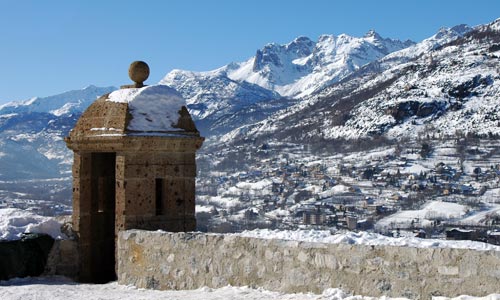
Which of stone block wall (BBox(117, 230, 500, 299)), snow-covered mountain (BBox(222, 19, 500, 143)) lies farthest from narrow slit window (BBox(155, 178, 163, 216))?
snow-covered mountain (BBox(222, 19, 500, 143))

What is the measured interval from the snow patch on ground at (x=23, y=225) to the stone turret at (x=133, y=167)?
13.6 inches

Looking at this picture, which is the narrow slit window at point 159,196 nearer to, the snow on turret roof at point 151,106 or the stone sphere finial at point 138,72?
the snow on turret roof at point 151,106

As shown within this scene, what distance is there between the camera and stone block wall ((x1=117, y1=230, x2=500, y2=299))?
207 inches

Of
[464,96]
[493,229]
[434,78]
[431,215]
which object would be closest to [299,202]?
[431,215]

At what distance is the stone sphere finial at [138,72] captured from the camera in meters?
9.39

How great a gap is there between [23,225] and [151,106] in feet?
7.79

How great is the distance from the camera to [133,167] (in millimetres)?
8602

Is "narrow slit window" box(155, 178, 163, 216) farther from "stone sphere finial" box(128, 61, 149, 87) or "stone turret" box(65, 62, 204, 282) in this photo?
"stone sphere finial" box(128, 61, 149, 87)

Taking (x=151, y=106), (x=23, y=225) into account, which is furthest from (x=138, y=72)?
(x=23, y=225)

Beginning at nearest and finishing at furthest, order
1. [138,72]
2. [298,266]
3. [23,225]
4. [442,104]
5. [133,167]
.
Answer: [298,266] → [133,167] → [23,225] → [138,72] → [442,104]

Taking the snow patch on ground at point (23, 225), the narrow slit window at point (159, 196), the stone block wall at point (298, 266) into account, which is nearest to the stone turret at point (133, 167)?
the narrow slit window at point (159, 196)

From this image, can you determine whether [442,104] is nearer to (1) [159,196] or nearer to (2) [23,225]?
(1) [159,196]

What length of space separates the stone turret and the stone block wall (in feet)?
3.32

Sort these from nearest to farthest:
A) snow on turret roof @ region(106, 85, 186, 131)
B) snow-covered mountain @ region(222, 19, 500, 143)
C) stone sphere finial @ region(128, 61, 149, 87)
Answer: snow on turret roof @ region(106, 85, 186, 131), stone sphere finial @ region(128, 61, 149, 87), snow-covered mountain @ region(222, 19, 500, 143)
